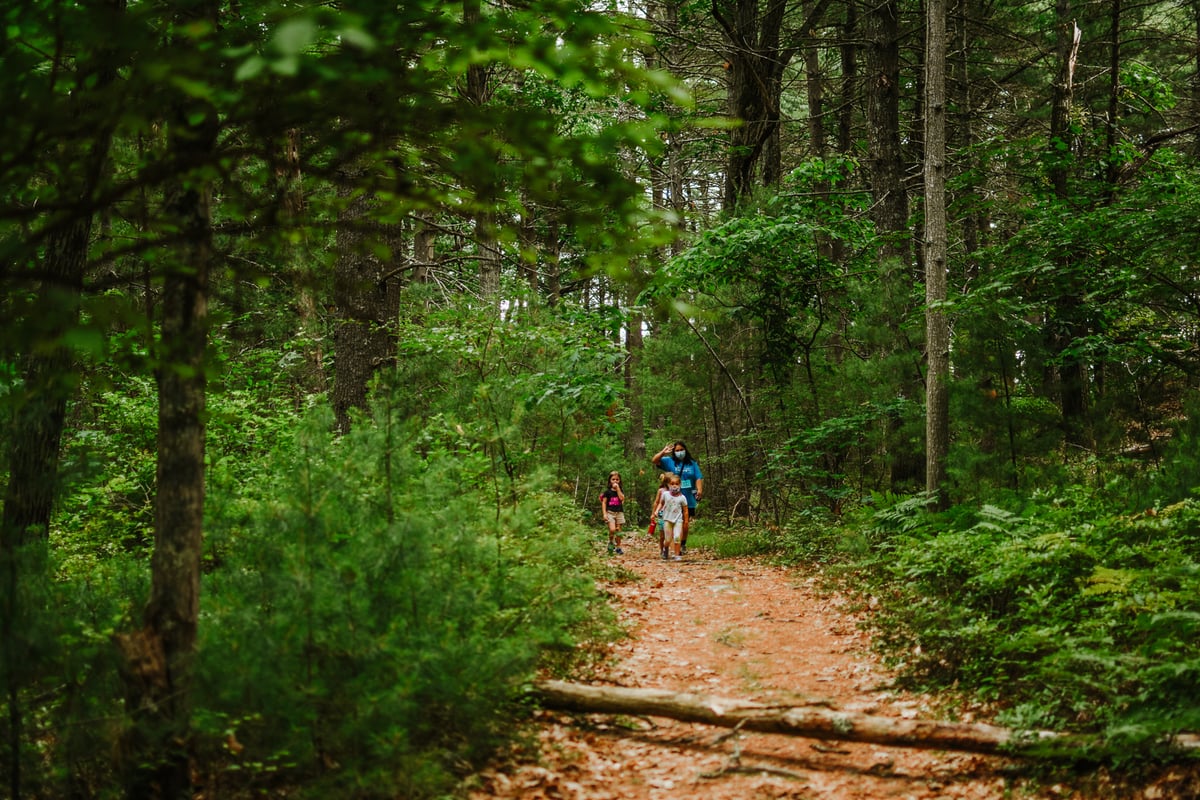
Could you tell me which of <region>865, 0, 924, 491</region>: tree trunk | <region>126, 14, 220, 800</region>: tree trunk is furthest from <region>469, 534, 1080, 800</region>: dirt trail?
<region>865, 0, 924, 491</region>: tree trunk

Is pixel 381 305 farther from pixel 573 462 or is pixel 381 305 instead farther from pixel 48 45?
pixel 48 45

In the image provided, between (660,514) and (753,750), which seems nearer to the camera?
(753,750)

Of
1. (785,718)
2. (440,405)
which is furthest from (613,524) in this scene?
(785,718)

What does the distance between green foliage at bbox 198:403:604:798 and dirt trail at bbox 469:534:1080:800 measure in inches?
20.8

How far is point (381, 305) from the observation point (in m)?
11.6

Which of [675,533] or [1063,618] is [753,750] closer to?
[1063,618]

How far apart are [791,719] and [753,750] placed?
33 centimetres

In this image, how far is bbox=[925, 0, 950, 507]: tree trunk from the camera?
404 inches

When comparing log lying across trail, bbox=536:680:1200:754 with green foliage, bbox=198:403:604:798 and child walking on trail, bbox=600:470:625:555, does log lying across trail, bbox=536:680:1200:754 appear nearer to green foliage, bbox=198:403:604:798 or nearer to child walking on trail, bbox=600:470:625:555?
green foliage, bbox=198:403:604:798

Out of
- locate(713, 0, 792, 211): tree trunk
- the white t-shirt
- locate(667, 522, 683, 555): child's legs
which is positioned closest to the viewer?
the white t-shirt

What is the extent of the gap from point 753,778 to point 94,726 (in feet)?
11.1

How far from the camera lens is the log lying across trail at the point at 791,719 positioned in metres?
4.64

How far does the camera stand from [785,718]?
17.1 ft

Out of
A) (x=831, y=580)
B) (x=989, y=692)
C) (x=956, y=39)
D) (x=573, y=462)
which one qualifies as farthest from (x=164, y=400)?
(x=956, y=39)
